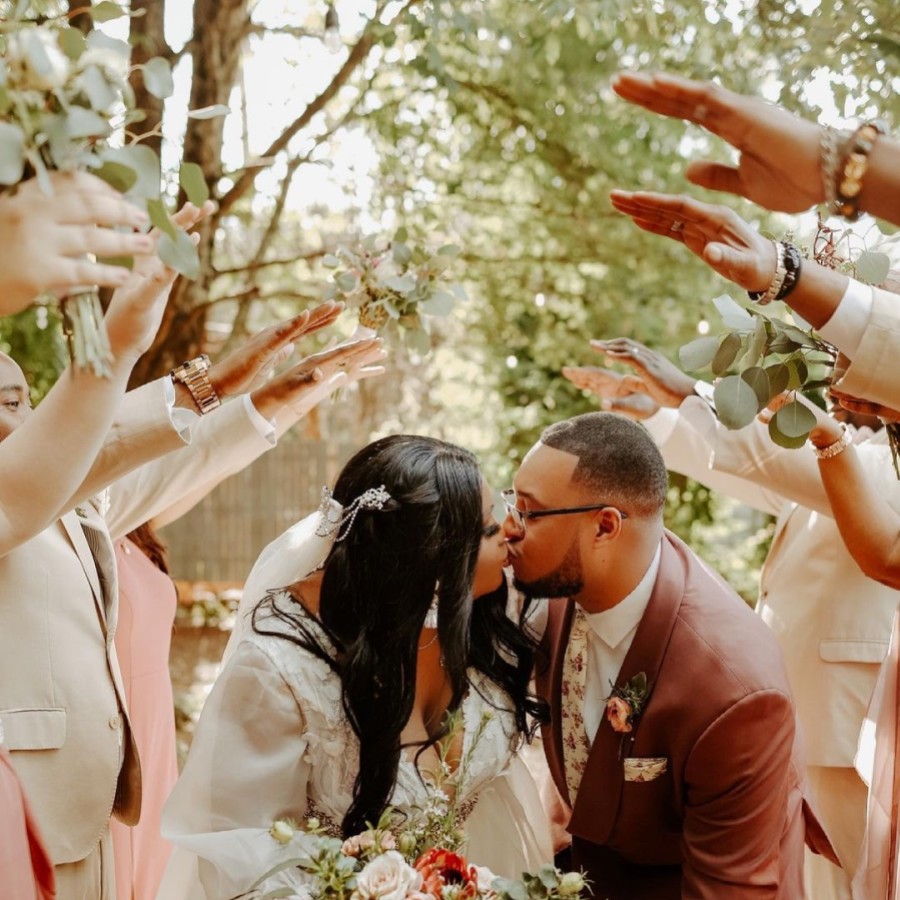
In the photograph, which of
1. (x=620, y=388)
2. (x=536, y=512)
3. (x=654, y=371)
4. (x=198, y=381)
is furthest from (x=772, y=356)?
(x=620, y=388)

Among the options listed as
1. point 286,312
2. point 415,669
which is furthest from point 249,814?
point 286,312

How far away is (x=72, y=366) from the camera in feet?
5.26

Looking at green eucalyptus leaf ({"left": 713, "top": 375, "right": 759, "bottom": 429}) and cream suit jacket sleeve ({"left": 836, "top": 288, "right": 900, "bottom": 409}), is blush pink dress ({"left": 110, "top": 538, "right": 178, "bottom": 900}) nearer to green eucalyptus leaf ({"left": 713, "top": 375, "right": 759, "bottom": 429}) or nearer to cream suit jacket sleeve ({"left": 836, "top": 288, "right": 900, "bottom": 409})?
green eucalyptus leaf ({"left": 713, "top": 375, "right": 759, "bottom": 429})

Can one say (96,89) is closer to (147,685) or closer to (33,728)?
(33,728)

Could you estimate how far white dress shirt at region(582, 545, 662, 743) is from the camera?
265 centimetres

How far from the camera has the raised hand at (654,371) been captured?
3.42 metres

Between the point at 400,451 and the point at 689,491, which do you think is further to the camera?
the point at 689,491

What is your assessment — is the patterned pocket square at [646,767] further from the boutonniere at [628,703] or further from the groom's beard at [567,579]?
the groom's beard at [567,579]

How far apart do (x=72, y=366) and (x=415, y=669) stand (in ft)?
3.70

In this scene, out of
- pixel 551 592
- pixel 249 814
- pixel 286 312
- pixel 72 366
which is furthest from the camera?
pixel 286 312

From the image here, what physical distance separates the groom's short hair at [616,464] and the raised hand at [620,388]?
3.31 ft

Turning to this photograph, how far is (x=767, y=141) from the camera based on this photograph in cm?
159

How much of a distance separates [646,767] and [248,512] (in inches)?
371

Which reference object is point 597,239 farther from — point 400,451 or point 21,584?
point 21,584
